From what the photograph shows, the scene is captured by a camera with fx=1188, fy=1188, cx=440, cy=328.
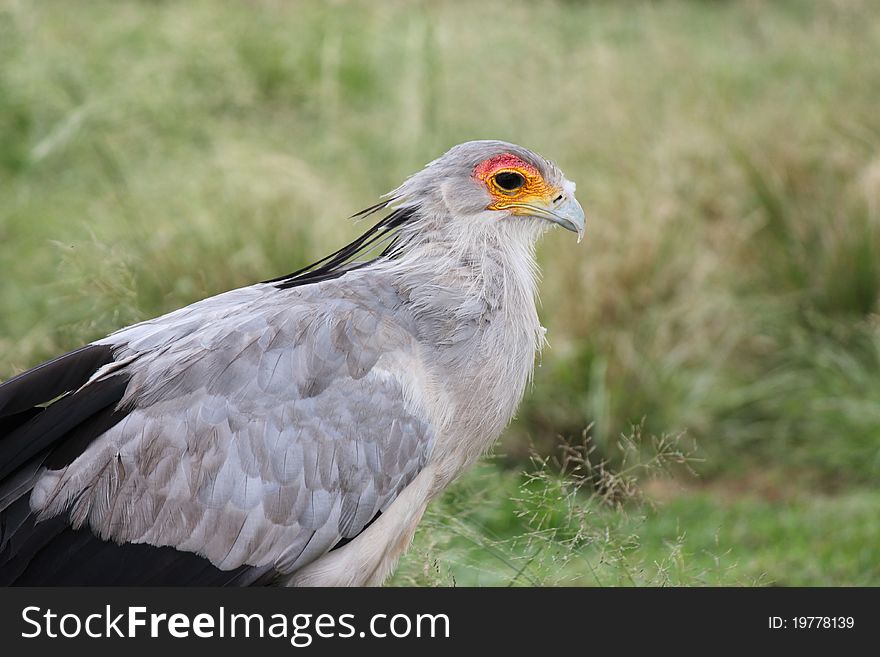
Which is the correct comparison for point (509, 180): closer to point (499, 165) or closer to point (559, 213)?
point (499, 165)

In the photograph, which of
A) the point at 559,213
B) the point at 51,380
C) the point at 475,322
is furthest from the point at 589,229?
→ the point at 51,380

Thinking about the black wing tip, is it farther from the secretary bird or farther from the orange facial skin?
the orange facial skin

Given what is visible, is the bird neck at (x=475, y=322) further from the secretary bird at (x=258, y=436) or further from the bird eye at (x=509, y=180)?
the bird eye at (x=509, y=180)

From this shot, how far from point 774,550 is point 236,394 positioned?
2948 mm

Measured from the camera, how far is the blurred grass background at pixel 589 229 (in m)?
5.04

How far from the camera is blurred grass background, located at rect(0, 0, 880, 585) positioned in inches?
198

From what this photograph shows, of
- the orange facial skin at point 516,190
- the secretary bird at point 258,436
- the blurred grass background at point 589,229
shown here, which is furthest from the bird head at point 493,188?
the blurred grass background at point 589,229

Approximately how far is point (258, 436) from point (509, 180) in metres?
1.13

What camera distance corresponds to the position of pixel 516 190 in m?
3.71

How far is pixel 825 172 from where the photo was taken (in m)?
7.00

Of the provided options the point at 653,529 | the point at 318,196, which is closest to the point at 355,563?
the point at 653,529

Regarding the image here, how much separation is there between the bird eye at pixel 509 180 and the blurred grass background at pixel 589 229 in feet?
2.98

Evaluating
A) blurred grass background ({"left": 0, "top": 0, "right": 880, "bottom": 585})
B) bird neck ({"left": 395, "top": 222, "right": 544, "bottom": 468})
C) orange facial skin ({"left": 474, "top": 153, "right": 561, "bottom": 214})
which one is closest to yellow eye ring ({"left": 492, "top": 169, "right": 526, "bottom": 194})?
orange facial skin ({"left": 474, "top": 153, "right": 561, "bottom": 214})

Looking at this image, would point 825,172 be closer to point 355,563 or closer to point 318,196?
point 318,196
